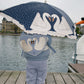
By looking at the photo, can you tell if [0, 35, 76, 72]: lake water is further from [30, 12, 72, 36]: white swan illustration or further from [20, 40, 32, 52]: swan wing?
[30, 12, 72, 36]: white swan illustration

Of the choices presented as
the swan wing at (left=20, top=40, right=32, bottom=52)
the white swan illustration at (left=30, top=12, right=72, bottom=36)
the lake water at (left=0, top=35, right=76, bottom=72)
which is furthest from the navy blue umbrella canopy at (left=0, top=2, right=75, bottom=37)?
the lake water at (left=0, top=35, right=76, bottom=72)

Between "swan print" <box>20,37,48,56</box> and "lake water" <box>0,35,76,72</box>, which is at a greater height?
"swan print" <box>20,37,48,56</box>

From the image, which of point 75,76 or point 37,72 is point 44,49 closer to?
point 37,72

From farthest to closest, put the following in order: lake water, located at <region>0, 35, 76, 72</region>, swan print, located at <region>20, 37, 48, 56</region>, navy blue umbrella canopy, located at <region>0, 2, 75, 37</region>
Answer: lake water, located at <region>0, 35, 76, 72</region>, swan print, located at <region>20, 37, 48, 56</region>, navy blue umbrella canopy, located at <region>0, 2, 75, 37</region>

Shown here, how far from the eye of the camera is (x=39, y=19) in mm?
2328

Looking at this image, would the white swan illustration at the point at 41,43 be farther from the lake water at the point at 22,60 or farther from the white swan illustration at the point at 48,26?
the lake water at the point at 22,60

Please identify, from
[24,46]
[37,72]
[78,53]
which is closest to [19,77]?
[37,72]

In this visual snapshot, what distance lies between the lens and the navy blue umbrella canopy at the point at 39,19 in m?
2.29

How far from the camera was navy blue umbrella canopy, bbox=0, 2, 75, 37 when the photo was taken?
229 centimetres

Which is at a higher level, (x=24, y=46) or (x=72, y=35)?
(x=72, y=35)

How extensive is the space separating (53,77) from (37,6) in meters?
2.57

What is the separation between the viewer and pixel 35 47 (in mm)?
2641

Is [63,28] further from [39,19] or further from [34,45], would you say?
[34,45]

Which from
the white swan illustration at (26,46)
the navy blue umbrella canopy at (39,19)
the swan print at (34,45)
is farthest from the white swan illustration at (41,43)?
the navy blue umbrella canopy at (39,19)
